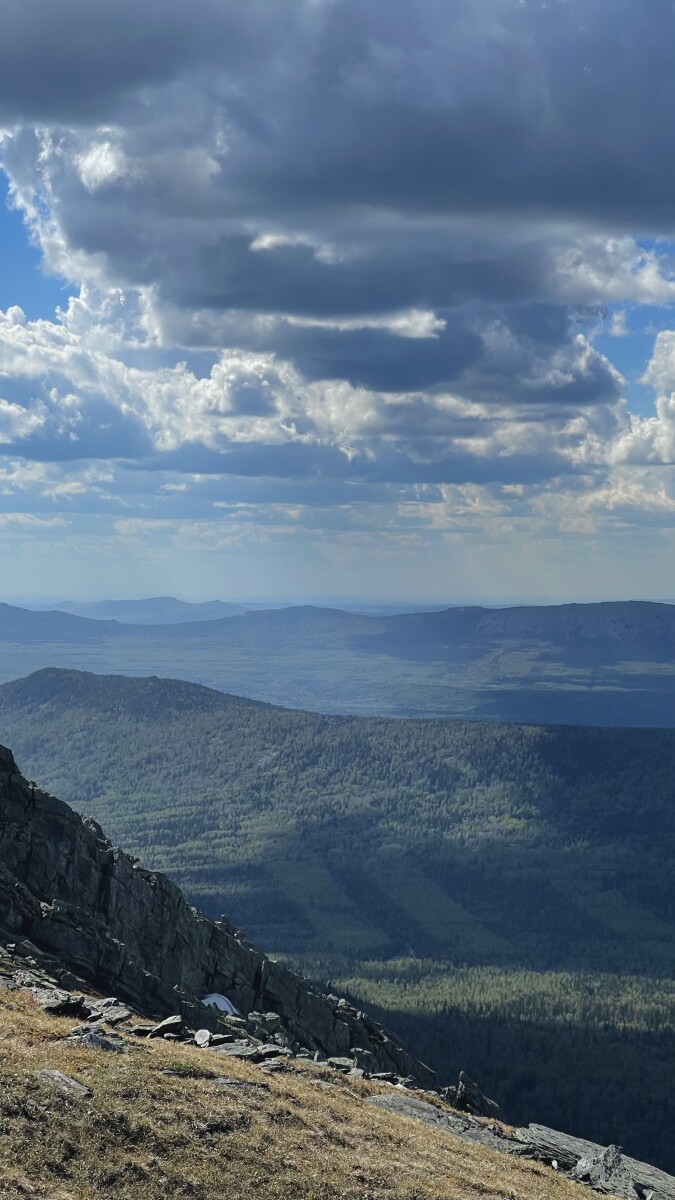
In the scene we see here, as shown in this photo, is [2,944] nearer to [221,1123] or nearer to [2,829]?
[2,829]

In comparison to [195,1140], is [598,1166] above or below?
below

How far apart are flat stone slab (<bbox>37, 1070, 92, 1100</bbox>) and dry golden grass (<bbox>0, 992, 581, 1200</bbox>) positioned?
260 mm

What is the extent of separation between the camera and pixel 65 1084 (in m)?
38.2

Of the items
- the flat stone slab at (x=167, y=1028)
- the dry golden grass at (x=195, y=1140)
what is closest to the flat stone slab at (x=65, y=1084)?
the dry golden grass at (x=195, y=1140)

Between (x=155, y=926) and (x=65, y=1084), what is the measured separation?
60.7 m

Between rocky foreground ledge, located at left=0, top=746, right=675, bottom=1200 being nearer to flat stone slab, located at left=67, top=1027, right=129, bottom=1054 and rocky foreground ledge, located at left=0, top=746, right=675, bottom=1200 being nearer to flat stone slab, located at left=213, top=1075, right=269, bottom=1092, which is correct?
flat stone slab, located at left=67, top=1027, right=129, bottom=1054

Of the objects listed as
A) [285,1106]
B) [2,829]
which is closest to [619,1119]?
[2,829]

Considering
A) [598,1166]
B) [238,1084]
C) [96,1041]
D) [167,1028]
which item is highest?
[96,1041]

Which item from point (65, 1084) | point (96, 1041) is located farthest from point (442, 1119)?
point (65, 1084)

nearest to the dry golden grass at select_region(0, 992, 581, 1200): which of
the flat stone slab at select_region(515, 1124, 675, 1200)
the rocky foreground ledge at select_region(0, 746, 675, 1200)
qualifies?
the rocky foreground ledge at select_region(0, 746, 675, 1200)

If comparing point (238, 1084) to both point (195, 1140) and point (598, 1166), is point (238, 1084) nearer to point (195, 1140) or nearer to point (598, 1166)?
point (195, 1140)

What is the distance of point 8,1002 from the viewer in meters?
48.8

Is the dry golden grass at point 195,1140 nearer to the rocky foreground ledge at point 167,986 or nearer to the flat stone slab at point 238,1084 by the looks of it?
the flat stone slab at point 238,1084

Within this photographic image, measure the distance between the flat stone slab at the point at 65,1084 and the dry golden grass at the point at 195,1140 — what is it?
10.2 inches
